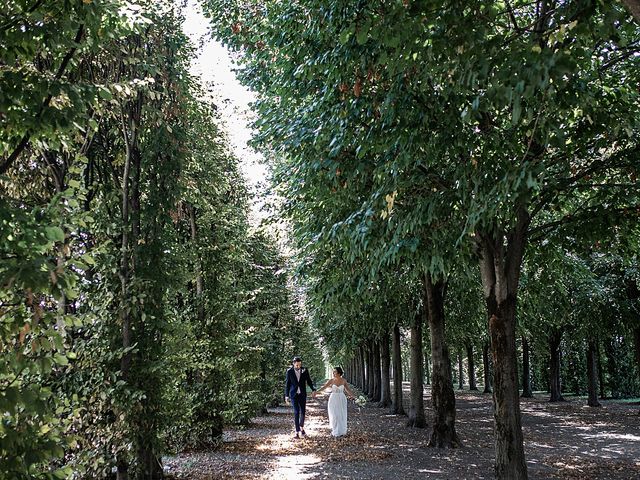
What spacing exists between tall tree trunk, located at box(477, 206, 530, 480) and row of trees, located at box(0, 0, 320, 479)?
4691mm

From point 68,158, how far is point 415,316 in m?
12.8

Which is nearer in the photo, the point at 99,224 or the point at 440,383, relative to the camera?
the point at 99,224

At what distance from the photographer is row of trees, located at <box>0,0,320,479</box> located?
2.91 metres

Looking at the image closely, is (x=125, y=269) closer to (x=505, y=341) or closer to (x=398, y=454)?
(x=505, y=341)

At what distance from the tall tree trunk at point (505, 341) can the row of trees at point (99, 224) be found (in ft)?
15.4

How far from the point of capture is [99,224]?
7523 millimetres

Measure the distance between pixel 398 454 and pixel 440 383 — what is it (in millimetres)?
1878

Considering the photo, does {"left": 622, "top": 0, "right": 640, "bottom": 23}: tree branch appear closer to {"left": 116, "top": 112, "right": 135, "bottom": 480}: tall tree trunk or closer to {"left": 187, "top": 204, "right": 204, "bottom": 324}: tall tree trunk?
{"left": 116, "top": 112, "right": 135, "bottom": 480}: tall tree trunk

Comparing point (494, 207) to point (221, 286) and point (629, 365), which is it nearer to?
point (221, 286)

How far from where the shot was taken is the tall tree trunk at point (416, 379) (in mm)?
17516

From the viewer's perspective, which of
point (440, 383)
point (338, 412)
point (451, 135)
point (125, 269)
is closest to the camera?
point (451, 135)

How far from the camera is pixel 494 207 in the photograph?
230 inches

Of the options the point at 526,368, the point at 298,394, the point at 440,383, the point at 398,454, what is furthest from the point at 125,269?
the point at 526,368

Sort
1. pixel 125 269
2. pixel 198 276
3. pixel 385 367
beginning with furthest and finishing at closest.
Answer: pixel 385 367
pixel 198 276
pixel 125 269
